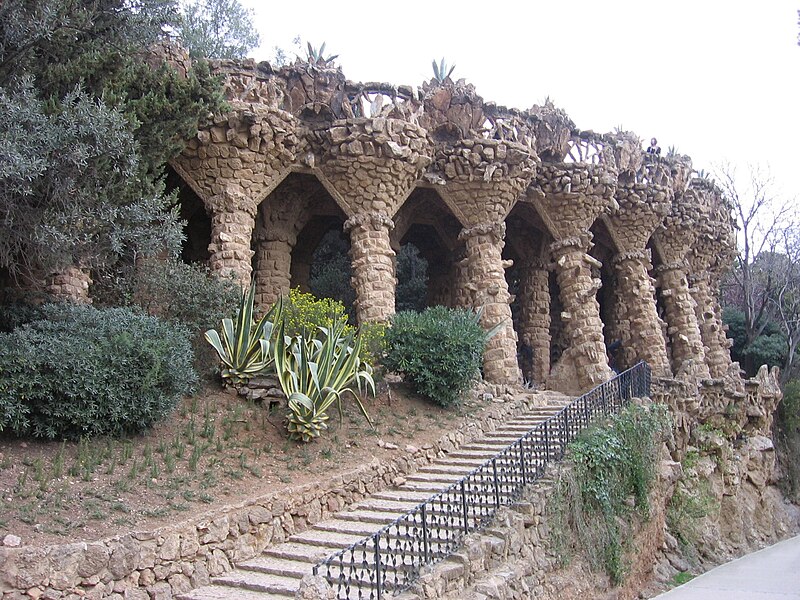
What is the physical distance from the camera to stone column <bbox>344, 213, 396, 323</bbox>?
13055 millimetres

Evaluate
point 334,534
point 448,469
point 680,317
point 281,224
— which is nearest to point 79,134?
point 334,534

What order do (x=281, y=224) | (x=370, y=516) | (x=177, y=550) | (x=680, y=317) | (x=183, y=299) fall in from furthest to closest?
(x=680, y=317)
(x=281, y=224)
(x=183, y=299)
(x=370, y=516)
(x=177, y=550)

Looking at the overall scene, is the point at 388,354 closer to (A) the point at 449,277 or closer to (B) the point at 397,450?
(B) the point at 397,450

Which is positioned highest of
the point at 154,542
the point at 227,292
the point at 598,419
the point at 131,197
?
the point at 131,197

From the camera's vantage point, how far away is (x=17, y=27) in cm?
749

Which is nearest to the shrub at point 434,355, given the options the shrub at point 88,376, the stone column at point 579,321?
the shrub at point 88,376

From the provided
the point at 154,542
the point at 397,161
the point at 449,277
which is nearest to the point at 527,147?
the point at 397,161

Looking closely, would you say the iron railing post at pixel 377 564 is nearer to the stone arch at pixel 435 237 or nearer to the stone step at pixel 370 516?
the stone step at pixel 370 516

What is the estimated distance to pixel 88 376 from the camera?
7.03 m

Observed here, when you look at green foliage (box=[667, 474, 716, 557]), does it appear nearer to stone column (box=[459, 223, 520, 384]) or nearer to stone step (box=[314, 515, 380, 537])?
stone column (box=[459, 223, 520, 384])

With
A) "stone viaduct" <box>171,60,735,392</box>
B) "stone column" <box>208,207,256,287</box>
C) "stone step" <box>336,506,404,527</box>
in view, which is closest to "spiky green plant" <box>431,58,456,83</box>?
"stone viaduct" <box>171,60,735,392</box>

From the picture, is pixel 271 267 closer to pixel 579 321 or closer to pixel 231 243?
pixel 231 243

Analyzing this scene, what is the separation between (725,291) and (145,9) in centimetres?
2574

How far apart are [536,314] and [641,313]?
2.51 meters
